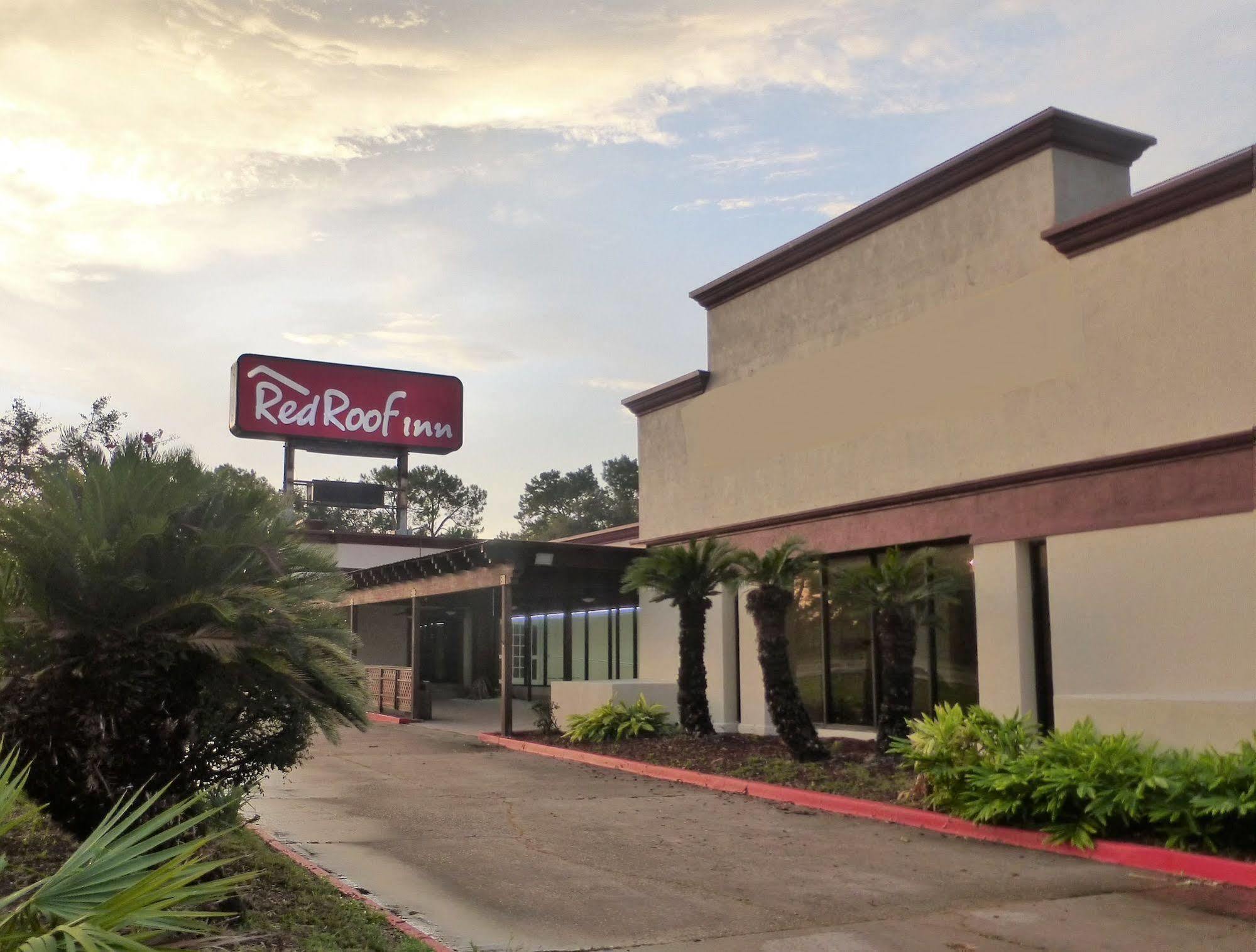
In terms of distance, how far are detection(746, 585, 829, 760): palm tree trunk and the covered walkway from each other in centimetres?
529

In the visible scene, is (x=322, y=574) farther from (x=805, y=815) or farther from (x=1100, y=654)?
(x=1100, y=654)

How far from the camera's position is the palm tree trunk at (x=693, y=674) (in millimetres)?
18984

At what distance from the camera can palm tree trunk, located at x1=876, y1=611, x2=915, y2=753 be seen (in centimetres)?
1464

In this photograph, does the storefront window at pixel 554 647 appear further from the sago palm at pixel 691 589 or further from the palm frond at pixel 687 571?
the palm frond at pixel 687 571

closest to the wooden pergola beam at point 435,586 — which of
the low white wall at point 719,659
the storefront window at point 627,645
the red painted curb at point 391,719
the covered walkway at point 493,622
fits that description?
the covered walkway at point 493,622

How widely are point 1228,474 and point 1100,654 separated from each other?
2539 millimetres

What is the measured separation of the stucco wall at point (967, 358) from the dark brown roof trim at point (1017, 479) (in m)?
0.15

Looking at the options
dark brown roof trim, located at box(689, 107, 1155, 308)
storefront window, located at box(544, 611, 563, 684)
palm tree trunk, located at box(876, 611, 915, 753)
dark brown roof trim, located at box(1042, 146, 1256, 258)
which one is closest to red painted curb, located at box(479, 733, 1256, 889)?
palm tree trunk, located at box(876, 611, 915, 753)

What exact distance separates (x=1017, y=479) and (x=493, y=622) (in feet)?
81.0

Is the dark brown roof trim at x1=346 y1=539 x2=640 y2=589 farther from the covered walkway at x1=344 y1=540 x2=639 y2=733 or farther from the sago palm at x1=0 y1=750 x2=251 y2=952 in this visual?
the sago palm at x1=0 y1=750 x2=251 y2=952

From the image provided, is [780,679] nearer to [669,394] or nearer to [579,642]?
[669,394]

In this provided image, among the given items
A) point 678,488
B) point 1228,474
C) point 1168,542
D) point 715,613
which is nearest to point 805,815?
point 1168,542

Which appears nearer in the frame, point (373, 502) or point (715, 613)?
point (715, 613)

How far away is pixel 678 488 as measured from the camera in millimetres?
22547
